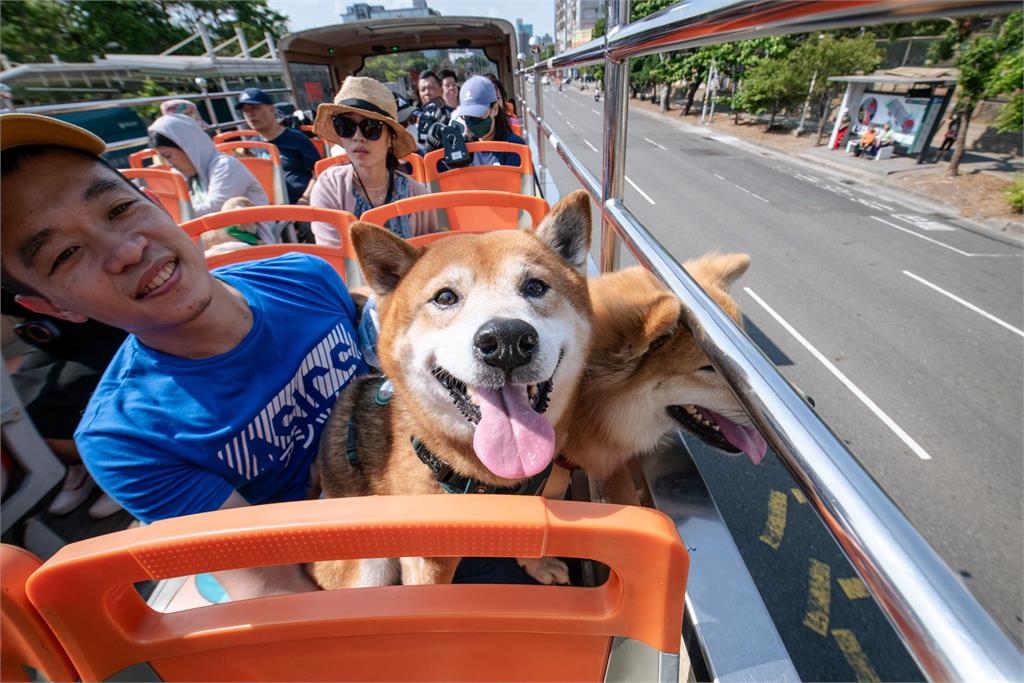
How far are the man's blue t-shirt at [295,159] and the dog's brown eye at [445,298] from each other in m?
5.03

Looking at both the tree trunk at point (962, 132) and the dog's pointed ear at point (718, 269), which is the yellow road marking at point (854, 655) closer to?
the dog's pointed ear at point (718, 269)

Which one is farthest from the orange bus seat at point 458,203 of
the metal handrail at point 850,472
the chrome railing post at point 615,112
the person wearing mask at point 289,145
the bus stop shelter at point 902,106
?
the bus stop shelter at point 902,106

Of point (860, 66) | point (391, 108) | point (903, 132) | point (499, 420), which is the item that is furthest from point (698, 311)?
point (860, 66)

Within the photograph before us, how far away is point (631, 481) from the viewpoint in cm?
159

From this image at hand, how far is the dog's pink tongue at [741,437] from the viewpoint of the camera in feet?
5.55

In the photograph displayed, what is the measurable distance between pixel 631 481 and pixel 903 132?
21873 mm

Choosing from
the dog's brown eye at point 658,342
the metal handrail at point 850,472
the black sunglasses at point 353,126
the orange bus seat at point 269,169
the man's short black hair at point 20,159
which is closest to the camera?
the metal handrail at point 850,472

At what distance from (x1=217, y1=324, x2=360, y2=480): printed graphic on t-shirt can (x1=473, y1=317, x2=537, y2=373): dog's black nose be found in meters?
0.90

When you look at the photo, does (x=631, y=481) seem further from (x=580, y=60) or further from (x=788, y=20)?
(x=580, y=60)

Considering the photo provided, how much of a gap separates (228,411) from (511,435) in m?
0.97

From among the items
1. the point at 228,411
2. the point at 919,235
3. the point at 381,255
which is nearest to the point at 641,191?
the point at 919,235

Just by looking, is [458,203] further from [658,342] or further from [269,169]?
[269,169]

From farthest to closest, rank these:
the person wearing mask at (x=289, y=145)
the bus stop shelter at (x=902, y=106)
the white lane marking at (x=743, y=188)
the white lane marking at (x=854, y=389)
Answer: the bus stop shelter at (x=902, y=106), the white lane marking at (x=743, y=188), the person wearing mask at (x=289, y=145), the white lane marking at (x=854, y=389)

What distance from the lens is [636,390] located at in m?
1.54
